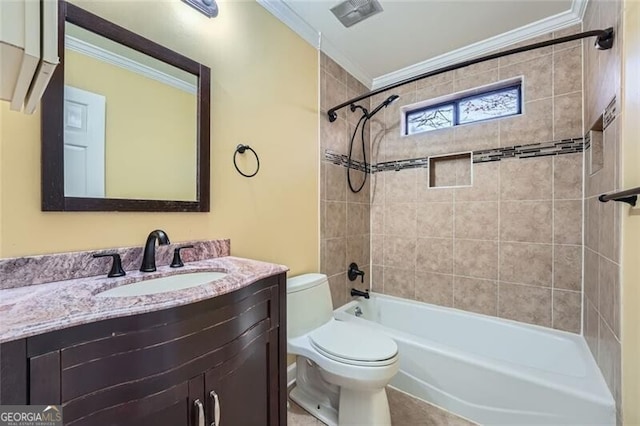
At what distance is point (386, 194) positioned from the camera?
264 centimetres

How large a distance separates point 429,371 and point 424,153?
1.69 metres

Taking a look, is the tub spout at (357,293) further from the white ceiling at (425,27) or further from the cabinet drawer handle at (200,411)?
the white ceiling at (425,27)

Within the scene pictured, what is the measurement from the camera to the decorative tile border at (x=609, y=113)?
1.24 metres

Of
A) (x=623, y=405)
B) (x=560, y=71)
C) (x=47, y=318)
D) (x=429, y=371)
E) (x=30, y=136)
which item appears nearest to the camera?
(x=47, y=318)

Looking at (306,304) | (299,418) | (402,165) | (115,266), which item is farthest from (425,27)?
(299,418)

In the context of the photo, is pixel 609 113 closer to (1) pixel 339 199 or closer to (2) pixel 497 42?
(2) pixel 497 42

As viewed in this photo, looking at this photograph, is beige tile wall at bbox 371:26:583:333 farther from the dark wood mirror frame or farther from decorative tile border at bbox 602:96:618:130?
the dark wood mirror frame

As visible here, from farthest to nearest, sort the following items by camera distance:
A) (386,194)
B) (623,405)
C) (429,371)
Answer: (386,194)
(429,371)
(623,405)

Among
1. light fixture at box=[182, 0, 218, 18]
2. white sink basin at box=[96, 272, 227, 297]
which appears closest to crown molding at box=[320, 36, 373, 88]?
light fixture at box=[182, 0, 218, 18]

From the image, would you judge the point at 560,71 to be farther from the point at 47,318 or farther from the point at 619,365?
the point at 47,318

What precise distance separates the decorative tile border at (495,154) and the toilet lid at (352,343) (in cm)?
126

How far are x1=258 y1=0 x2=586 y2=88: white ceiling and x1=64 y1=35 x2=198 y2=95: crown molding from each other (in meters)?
0.82

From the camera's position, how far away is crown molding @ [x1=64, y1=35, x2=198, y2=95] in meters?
1.00

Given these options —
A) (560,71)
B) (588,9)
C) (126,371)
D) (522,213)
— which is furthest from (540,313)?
(126,371)
